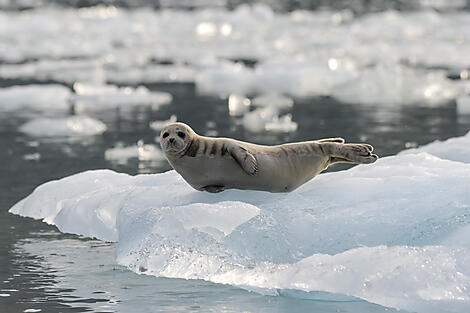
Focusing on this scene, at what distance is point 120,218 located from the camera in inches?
182

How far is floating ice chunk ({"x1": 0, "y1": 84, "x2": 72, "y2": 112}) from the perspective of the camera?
11312 mm

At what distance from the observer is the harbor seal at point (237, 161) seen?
177 inches

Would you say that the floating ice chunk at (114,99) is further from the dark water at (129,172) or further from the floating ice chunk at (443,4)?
the floating ice chunk at (443,4)

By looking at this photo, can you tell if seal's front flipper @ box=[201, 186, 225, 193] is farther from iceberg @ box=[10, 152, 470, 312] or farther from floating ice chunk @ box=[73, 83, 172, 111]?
floating ice chunk @ box=[73, 83, 172, 111]

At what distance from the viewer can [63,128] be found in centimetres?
924

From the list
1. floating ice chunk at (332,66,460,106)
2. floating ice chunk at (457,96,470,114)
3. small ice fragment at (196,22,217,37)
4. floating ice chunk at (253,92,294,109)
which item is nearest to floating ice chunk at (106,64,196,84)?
floating ice chunk at (253,92,294,109)

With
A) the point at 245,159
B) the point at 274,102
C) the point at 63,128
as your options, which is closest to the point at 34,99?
the point at 63,128

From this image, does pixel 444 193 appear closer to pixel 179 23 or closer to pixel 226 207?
pixel 226 207

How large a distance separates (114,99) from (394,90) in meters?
3.28

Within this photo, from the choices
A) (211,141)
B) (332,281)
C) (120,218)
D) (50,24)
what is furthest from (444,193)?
(50,24)

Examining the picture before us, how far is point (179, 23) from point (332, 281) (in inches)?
764

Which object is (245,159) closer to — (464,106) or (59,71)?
(464,106)

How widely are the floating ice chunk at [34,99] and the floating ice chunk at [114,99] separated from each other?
179 millimetres

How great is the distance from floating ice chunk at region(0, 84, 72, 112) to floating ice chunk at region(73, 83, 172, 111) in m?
0.18
